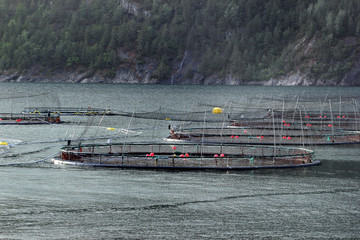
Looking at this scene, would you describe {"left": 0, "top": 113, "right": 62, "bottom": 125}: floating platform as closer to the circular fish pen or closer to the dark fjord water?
A: the circular fish pen

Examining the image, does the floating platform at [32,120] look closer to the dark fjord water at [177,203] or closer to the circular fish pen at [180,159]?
the circular fish pen at [180,159]

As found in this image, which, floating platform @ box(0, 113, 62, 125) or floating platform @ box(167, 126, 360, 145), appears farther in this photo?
floating platform @ box(0, 113, 62, 125)

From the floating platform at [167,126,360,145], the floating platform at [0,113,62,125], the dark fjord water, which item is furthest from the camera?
the floating platform at [0,113,62,125]

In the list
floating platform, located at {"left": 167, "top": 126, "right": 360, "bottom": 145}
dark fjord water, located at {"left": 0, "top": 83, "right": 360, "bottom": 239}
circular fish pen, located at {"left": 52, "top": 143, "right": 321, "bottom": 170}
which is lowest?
dark fjord water, located at {"left": 0, "top": 83, "right": 360, "bottom": 239}

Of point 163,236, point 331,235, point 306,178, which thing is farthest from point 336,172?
point 163,236

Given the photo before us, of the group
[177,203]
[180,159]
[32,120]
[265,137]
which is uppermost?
[32,120]

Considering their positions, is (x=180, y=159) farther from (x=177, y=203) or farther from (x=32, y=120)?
(x=32, y=120)

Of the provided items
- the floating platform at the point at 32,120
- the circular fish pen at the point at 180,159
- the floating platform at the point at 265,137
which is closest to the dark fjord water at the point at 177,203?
the circular fish pen at the point at 180,159

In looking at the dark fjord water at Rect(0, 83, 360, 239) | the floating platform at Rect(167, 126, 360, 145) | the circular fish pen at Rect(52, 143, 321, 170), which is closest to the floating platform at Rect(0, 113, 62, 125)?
the floating platform at Rect(167, 126, 360, 145)

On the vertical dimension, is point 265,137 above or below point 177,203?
above

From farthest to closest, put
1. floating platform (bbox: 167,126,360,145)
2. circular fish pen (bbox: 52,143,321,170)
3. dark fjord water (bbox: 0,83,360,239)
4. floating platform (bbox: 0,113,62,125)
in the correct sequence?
1. floating platform (bbox: 0,113,62,125)
2. floating platform (bbox: 167,126,360,145)
3. circular fish pen (bbox: 52,143,321,170)
4. dark fjord water (bbox: 0,83,360,239)

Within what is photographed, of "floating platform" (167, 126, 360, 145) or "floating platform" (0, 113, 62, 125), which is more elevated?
"floating platform" (0, 113, 62, 125)

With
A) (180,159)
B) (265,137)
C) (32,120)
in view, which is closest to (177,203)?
(180,159)

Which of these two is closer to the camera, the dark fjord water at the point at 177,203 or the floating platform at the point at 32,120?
the dark fjord water at the point at 177,203
